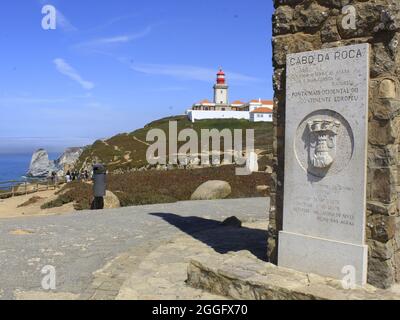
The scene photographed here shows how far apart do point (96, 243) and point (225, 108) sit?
93.5 metres

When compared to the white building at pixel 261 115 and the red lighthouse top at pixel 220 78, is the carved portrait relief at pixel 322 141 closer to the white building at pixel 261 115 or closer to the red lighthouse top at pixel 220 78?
the white building at pixel 261 115

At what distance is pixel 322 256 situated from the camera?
18.4 feet

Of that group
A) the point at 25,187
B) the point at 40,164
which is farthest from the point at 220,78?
the point at 25,187

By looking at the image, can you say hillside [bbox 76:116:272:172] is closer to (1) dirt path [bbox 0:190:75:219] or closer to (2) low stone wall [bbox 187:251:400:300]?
(1) dirt path [bbox 0:190:75:219]

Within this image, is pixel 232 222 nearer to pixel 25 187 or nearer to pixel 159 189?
pixel 159 189

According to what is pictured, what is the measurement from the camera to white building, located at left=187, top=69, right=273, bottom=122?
90.8 metres

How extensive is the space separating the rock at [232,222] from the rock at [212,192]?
580cm

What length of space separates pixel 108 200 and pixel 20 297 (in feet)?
32.2

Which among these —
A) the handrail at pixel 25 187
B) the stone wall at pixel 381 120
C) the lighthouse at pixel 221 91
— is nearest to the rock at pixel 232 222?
the stone wall at pixel 381 120

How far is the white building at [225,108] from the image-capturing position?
90.8 meters

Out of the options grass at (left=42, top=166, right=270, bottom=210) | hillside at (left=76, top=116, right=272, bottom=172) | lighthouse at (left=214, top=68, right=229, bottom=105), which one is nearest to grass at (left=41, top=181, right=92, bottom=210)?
grass at (left=42, top=166, right=270, bottom=210)
